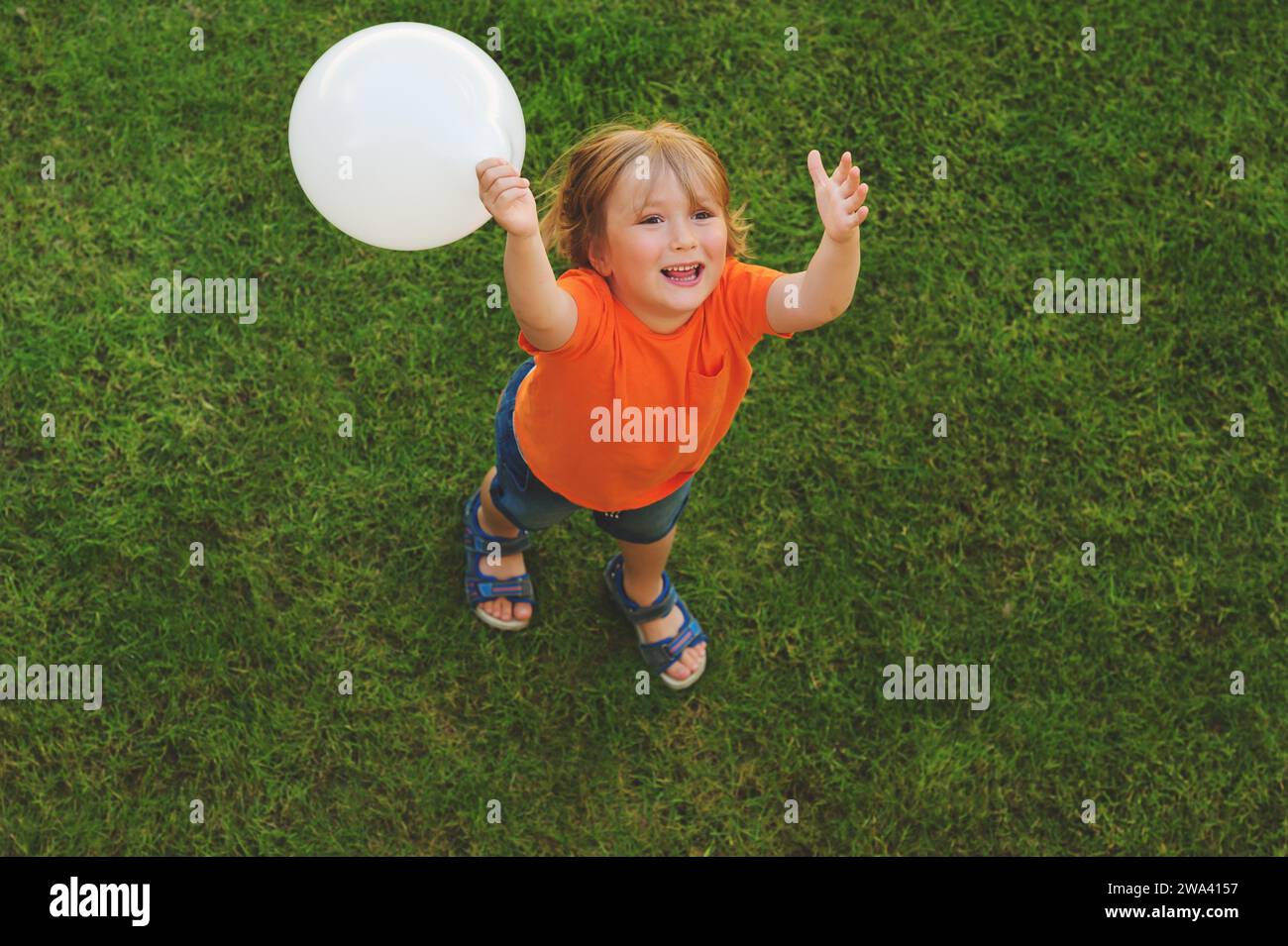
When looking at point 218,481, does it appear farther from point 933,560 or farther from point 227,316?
point 933,560

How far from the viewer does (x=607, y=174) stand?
91.2 inches

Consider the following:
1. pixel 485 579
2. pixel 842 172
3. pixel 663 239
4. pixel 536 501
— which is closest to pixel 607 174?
pixel 663 239

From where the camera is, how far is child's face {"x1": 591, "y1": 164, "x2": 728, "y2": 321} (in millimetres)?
2250

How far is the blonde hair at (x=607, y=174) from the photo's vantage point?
2.28 meters

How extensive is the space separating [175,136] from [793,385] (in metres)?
2.08

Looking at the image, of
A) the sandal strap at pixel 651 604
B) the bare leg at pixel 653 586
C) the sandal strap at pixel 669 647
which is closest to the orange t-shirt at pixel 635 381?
the bare leg at pixel 653 586

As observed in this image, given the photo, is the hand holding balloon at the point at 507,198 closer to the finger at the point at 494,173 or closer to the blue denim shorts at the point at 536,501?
the finger at the point at 494,173

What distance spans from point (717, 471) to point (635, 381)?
122 cm

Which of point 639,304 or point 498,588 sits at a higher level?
point 639,304

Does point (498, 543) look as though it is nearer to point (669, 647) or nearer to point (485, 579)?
point (485, 579)

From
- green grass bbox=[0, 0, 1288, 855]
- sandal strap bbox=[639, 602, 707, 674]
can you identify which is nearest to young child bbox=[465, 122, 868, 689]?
sandal strap bbox=[639, 602, 707, 674]

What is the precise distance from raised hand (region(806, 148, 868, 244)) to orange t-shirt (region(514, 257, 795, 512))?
23 centimetres

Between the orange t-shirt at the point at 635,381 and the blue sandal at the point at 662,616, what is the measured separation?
2.78 feet

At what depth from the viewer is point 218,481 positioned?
3492mm
